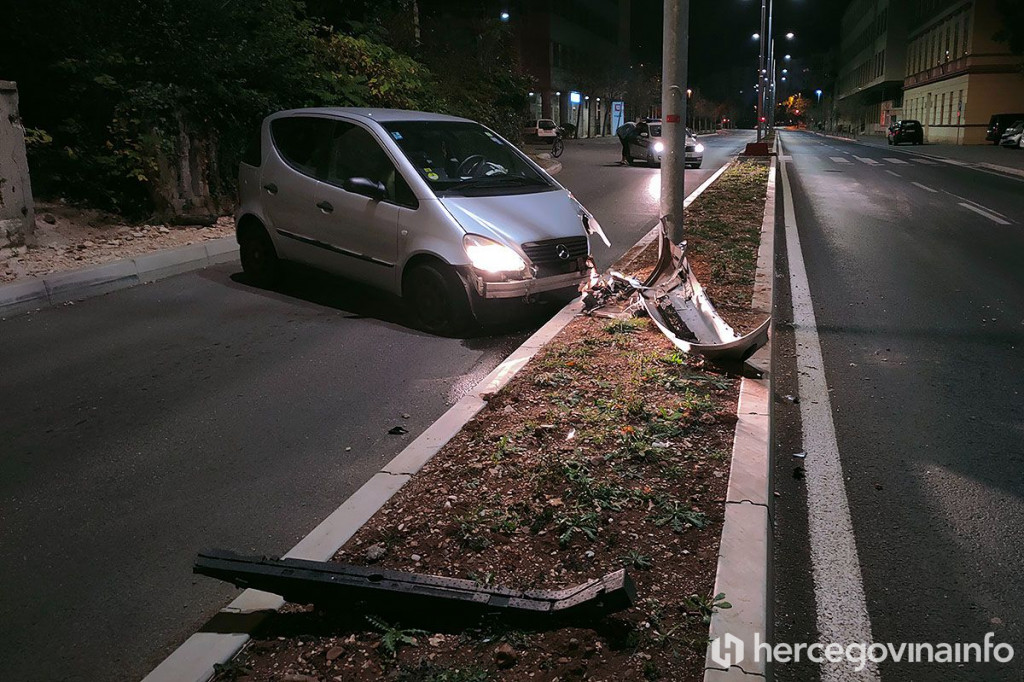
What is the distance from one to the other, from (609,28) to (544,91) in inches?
1005

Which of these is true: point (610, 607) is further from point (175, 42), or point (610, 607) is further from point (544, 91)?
point (544, 91)

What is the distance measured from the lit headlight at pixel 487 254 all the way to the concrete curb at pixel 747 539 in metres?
2.35

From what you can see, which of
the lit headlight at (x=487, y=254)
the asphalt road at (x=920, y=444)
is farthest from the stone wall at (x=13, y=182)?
the asphalt road at (x=920, y=444)

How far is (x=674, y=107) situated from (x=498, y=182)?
2064mm

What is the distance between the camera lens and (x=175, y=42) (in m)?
13.1

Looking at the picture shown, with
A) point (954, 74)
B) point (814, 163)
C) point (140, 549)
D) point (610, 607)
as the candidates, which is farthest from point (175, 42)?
point (954, 74)

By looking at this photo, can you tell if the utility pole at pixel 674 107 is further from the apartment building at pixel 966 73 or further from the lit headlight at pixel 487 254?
the apartment building at pixel 966 73

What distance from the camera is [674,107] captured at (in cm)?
857

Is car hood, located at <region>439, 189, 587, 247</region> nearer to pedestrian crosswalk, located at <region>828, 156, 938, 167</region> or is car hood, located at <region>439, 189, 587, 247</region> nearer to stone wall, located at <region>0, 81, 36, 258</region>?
stone wall, located at <region>0, 81, 36, 258</region>

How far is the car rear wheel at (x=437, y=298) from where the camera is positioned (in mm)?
7184

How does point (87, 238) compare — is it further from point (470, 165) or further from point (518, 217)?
point (518, 217)

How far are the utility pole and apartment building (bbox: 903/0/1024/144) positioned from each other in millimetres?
53510

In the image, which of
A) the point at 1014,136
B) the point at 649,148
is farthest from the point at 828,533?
the point at 1014,136

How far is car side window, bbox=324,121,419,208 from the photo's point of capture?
24.8ft
